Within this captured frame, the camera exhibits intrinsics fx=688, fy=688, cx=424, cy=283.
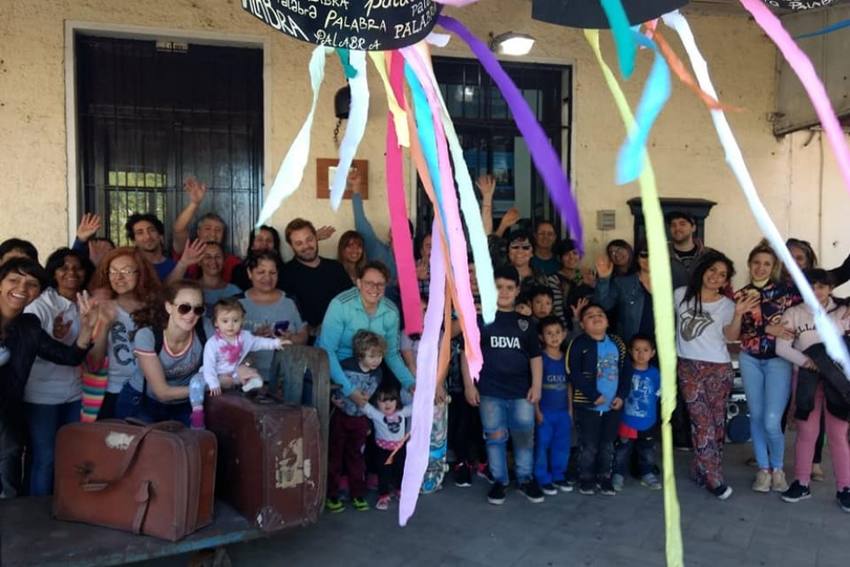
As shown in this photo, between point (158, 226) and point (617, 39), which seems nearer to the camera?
point (617, 39)

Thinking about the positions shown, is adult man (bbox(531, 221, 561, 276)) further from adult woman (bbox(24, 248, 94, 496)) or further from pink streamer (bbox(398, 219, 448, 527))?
pink streamer (bbox(398, 219, 448, 527))

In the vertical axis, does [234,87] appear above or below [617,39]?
above

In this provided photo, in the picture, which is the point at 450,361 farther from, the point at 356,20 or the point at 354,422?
the point at 356,20

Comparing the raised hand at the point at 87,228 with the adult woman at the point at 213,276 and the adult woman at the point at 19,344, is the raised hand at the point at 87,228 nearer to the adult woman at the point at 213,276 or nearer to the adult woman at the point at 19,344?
the adult woman at the point at 213,276

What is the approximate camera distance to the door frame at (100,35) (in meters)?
5.21

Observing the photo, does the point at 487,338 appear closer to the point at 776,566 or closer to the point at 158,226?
the point at 776,566

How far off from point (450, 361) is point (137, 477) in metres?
1.84

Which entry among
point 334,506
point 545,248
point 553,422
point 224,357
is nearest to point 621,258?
point 545,248

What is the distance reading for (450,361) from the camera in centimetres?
407

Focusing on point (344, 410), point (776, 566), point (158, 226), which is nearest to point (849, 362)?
point (776, 566)

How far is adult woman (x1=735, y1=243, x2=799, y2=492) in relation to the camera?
4.40 meters

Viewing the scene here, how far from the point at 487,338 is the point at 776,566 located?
1.97 meters

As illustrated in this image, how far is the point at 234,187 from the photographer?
5.77m

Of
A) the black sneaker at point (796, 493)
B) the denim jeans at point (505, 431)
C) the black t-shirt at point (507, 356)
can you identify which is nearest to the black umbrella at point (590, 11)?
the black t-shirt at point (507, 356)
